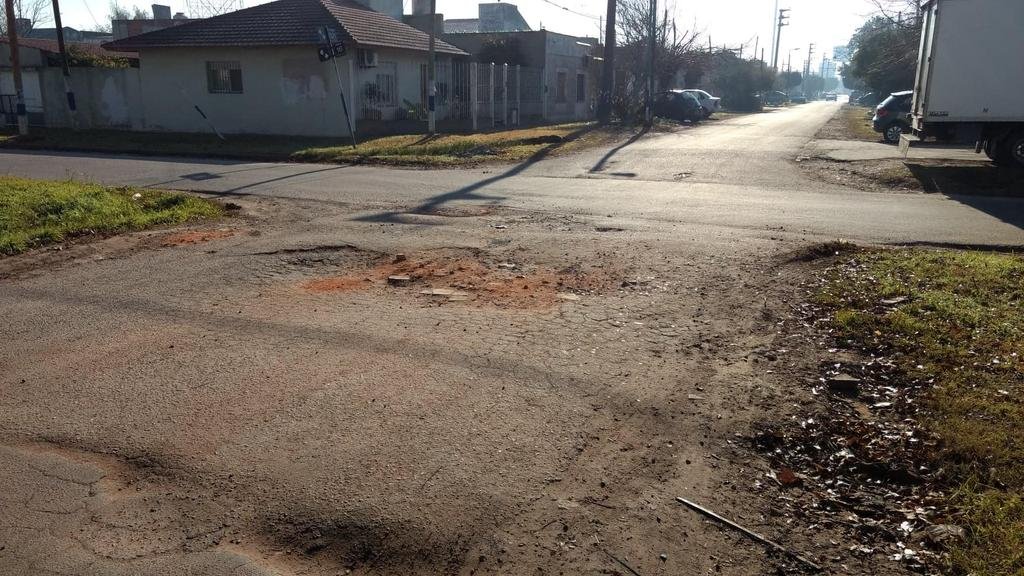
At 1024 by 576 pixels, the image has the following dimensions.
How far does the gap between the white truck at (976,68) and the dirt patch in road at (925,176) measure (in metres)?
0.94

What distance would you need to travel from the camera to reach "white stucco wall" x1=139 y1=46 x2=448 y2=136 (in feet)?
84.6

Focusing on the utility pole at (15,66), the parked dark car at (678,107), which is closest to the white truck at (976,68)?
the parked dark car at (678,107)

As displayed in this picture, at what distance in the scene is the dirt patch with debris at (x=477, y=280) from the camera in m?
7.38

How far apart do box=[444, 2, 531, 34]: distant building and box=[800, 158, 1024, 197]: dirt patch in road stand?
4899 centimetres

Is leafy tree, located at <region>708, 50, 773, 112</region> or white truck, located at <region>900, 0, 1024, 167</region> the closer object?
white truck, located at <region>900, 0, 1024, 167</region>

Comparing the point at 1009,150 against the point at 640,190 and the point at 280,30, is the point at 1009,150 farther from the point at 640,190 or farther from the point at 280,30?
the point at 280,30

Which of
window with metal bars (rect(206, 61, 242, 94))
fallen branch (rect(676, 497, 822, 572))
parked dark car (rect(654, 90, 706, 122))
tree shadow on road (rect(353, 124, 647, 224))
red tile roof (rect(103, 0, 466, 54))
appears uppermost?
red tile roof (rect(103, 0, 466, 54))

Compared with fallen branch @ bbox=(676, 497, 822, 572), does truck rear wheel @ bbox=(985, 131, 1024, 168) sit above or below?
above

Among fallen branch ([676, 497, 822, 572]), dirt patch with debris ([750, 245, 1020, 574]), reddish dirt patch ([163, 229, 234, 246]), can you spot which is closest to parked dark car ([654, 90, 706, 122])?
reddish dirt patch ([163, 229, 234, 246])

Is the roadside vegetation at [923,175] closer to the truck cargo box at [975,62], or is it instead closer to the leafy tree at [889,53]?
the truck cargo box at [975,62]

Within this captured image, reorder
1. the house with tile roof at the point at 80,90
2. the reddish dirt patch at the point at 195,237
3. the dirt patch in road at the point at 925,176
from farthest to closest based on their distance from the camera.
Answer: the house with tile roof at the point at 80,90
the dirt patch in road at the point at 925,176
the reddish dirt patch at the point at 195,237

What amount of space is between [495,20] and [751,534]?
213 ft

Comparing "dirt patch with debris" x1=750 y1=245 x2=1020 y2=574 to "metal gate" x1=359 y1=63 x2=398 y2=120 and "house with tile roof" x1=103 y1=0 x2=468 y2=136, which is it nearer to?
"house with tile roof" x1=103 y1=0 x2=468 y2=136

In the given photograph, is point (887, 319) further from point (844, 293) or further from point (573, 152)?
point (573, 152)
